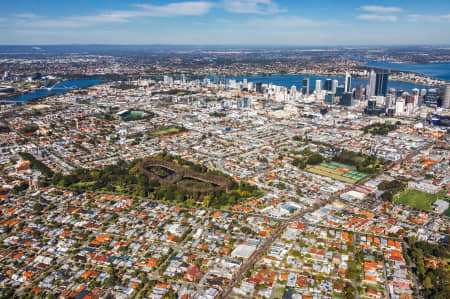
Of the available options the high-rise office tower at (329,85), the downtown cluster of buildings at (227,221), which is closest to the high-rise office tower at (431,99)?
the downtown cluster of buildings at (227,221)

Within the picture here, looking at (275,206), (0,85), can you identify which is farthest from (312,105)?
(0,85)

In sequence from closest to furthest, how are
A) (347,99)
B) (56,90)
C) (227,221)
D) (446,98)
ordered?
(227,221) < (446,98) < (347,99) < (56,90)

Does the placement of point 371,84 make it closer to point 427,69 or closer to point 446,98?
point 446,98

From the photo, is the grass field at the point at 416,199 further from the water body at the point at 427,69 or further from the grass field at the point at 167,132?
the water body at the point at 427,69

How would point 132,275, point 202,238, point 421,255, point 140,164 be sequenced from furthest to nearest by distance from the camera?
point 140,164
point 202,238
point 421,255
point 132,275

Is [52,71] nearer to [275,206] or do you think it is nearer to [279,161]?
[279,161]

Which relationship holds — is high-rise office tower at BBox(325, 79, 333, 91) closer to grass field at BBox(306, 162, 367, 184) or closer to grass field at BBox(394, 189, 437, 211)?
grass field at BBox(306, 162, 367, 184)

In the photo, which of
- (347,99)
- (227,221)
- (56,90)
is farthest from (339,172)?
(56,90)
